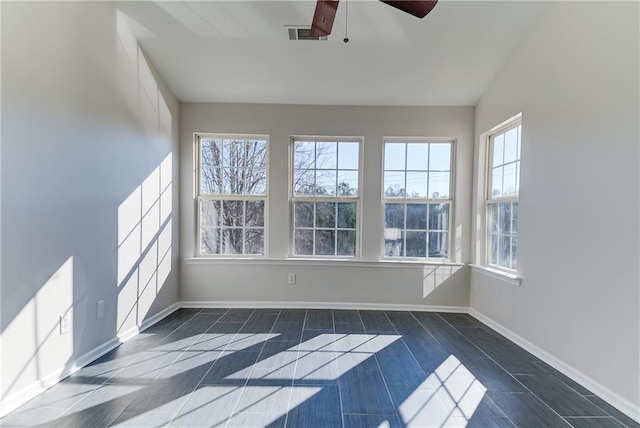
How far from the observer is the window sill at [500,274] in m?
2.69

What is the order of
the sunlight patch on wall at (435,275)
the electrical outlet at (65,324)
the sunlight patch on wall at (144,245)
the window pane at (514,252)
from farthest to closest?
the sunlight patch on wall at (435,275)
the window pane at (514,252)
the sunlight patch on wall at (144,245)
the electrical outlet at (65,324)

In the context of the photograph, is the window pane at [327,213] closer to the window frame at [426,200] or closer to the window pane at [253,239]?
the window frame at [426,200]

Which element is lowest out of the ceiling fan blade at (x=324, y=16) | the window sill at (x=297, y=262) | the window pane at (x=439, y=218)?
the window sill at (x=297, y=262)

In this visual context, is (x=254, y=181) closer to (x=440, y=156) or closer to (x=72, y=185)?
(x=72, y=185)

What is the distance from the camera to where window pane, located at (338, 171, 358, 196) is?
12.0 feet

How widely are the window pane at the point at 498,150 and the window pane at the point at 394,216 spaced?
1.10 meters

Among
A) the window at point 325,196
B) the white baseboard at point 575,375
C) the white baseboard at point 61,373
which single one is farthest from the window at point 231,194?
the white baseboard at point 575,375

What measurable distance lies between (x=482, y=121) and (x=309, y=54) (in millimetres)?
2050

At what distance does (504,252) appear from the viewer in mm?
3053

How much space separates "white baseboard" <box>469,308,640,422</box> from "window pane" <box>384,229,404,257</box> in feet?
3.98

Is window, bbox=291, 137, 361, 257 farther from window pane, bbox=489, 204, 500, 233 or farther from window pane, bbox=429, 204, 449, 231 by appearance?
window pane, bbox=489, 204, 500, 233

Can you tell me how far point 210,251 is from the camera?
368cm

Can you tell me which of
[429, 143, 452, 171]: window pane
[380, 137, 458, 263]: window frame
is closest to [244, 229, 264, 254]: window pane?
[380, 137, 458, 263]: window frame

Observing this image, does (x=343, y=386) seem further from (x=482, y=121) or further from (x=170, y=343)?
(x=482, y=121)
